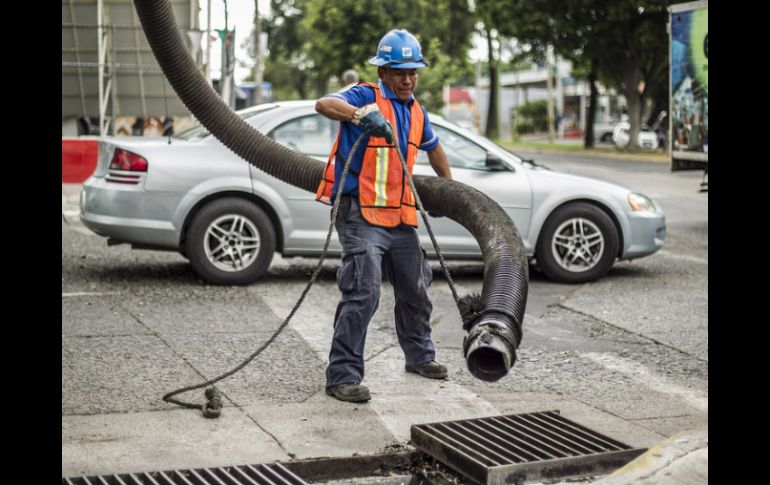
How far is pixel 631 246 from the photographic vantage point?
10711 millimetres

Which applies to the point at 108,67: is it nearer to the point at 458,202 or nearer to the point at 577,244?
the point at 577,244

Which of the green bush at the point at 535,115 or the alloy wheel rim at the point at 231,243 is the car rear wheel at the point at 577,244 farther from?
the green bush at the point at 535,115

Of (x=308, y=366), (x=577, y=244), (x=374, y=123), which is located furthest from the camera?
(x=577, y=244)

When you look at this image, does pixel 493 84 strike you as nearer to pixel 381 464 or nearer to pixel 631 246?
pixel 631 246

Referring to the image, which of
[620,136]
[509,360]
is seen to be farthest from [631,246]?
[620,136]

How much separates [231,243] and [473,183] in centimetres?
221

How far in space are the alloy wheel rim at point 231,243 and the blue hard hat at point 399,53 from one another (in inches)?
157

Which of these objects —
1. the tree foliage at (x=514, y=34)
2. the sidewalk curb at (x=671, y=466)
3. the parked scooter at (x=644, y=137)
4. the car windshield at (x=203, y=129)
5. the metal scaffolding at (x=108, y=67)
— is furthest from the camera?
the parked scooter at (x=644, y=137)

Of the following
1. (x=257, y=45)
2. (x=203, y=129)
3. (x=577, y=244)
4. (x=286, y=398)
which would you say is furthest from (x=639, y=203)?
(x=257, y=45)

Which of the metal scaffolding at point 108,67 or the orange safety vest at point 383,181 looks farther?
the metal scaffolding at point 108,67

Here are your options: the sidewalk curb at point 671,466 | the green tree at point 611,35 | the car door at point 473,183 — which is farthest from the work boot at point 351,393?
the green tree at point 611,35

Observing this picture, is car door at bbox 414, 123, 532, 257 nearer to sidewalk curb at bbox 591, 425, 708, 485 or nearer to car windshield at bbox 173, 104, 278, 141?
A: car windshield at bbox 173, 104, 278, 141

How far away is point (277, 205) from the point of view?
1002cm

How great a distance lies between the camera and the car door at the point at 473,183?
10.3 m
